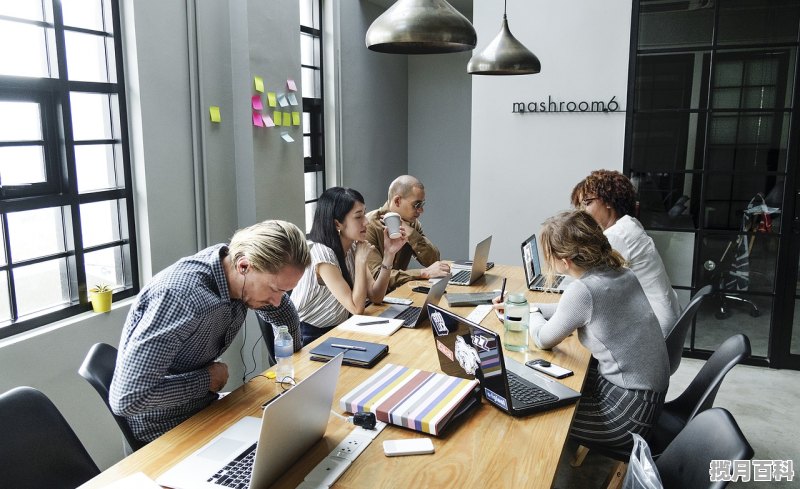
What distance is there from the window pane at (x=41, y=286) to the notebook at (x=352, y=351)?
1.40 metres

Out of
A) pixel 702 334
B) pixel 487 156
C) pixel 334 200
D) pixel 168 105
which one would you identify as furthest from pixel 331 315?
pixel 702 334

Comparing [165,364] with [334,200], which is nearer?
[165,364]

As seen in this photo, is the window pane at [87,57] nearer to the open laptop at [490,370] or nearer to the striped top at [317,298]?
the striped top at [317,298]

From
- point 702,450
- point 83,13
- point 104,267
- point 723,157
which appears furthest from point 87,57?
point 723,157

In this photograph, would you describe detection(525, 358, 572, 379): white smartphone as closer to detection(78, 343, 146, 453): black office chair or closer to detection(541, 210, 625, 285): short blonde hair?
detection(541, 210, 625, 285): short blonde hair

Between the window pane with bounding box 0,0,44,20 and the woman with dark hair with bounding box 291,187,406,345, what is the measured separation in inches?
58.6

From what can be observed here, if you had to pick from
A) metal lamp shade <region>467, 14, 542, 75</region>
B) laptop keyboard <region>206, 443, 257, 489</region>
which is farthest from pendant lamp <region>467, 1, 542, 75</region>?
laptop keyboard <region>206, 443, 257, 489</region>

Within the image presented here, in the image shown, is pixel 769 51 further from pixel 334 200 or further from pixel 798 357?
pixel 334 200

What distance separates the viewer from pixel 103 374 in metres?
1.95

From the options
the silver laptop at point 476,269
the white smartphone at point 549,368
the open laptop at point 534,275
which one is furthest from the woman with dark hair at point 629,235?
the white smartphone at point 549,368

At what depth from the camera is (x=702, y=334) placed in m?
4.57

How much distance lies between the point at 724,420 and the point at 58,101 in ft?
Answer: 9.58

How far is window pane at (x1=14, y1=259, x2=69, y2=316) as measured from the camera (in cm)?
276

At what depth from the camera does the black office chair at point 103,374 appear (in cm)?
186
